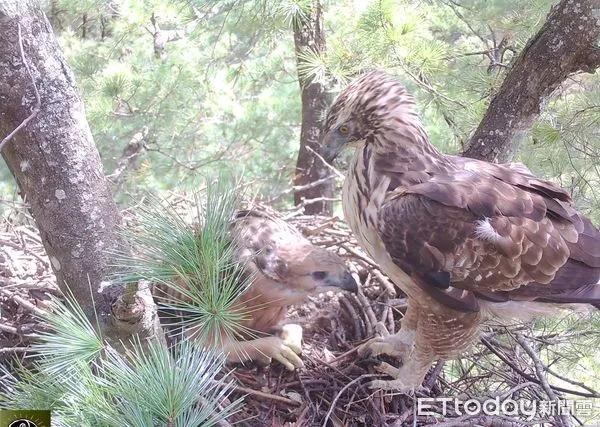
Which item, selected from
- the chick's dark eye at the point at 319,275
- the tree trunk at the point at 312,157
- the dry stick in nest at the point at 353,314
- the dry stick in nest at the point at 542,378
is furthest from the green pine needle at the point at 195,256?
the tree trunk at the point at 312,157

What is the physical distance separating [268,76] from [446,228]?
4.22 meters

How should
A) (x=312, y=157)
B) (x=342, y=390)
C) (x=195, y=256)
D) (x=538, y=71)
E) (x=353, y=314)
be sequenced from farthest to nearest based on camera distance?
(x=312, y=157) < (x=353, y=314) < (x=538, y=71) < (x=342, y=390) < (x=195, y=256)

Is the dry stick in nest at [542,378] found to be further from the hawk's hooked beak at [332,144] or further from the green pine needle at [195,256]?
the green pine needle at [195,256]

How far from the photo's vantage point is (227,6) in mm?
4074

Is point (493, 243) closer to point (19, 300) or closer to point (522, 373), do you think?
point (522, 373)

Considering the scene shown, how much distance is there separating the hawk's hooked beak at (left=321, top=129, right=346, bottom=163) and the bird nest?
84 centimetres

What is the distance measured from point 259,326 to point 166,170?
3467mm

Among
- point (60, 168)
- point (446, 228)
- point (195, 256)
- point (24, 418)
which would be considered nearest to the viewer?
point (24, 418)

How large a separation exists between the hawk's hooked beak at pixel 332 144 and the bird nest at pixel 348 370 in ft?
2.75

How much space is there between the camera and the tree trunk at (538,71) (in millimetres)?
2355

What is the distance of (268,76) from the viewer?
605cm

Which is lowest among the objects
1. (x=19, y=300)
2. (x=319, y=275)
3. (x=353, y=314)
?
(x=19, y=300)

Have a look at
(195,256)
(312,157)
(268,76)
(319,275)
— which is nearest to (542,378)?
(319,275)

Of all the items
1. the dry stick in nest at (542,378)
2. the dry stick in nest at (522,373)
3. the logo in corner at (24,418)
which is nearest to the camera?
the logo in corner at (24,418)
